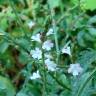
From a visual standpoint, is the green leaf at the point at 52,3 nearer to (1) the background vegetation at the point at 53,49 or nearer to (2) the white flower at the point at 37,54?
(1) the background vegetation at the point at 53,49

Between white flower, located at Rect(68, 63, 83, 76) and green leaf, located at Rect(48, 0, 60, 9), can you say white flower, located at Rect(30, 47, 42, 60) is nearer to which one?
white flower, located at Rect(68, 63, 83, 76)

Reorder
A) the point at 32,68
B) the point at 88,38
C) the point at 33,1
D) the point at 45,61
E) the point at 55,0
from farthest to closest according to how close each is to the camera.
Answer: the point at 33,1
the point at 55,0
the point at 88,38
the point at 32,68
the point at 45,61

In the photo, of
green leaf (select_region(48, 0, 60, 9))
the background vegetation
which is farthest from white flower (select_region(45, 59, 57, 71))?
green leaf (select_region(48, 0, 60, 9))

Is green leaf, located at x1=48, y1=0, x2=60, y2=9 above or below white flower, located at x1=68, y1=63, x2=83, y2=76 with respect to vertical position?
above

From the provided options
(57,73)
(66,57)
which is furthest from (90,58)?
(66,57)

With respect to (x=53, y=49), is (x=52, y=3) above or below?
above

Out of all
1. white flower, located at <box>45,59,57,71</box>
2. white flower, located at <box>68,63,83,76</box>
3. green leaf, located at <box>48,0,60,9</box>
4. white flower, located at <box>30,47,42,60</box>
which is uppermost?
green leaf, located at <box>48,0,60,9</box>

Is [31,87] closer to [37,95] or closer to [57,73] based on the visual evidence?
[37,95]

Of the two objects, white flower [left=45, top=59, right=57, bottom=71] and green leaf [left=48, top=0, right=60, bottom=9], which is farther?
green leaf [left=48, top=0, right=60, bottom=9]

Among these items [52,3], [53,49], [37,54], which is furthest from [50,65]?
[52,3]

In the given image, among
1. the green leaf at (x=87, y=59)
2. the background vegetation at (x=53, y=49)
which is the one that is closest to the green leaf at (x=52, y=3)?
the background vegetation at (x=53, y=49)

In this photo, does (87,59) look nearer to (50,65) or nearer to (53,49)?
(50,65)
